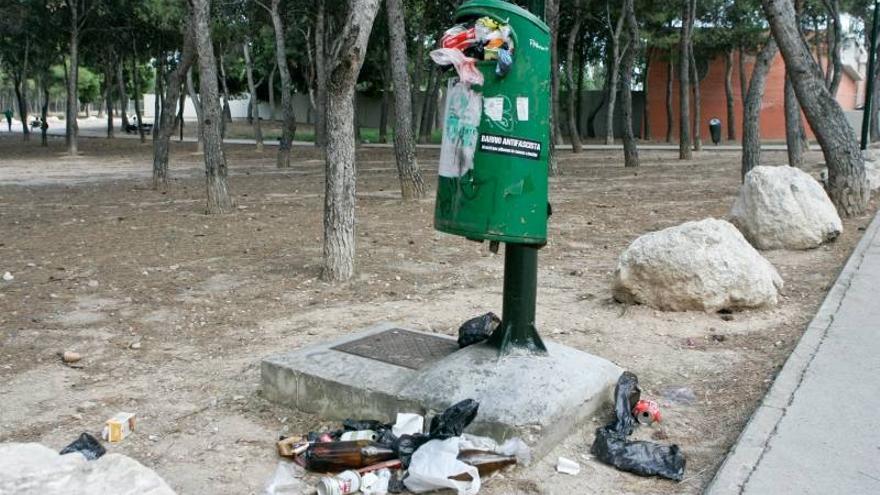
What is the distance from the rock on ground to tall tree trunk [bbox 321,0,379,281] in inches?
186

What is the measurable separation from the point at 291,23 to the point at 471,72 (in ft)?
110

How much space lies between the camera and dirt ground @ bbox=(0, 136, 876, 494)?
4.27 metres

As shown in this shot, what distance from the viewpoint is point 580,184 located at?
55.9ft

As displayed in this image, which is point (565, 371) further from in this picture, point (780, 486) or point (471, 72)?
point (471, 72)

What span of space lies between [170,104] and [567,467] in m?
12.1

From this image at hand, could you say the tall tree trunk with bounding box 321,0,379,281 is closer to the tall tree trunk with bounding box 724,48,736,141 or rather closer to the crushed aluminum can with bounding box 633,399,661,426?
the crushed aluminum can with bounding box 633,399,661,426

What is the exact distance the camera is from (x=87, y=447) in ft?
12.9

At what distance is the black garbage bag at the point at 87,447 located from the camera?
3885mm

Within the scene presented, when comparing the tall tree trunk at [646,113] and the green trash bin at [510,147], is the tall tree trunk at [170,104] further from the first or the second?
the tall tree trunk at [646,113]

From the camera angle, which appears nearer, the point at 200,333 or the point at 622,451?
the point at 622,451

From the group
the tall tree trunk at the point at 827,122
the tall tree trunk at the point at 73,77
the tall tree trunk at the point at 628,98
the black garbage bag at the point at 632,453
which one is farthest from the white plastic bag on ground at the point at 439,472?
the tall tree trunk at the point at 73,77

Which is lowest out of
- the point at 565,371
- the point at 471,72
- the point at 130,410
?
the point at 130,410

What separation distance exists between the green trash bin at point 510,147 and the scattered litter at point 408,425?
0.93m

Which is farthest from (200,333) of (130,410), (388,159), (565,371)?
(388,159)
